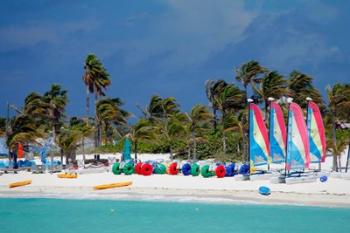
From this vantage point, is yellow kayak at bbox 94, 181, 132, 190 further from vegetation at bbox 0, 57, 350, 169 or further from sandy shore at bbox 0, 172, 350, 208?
vegetation at bbox 0, 57, 350, 169

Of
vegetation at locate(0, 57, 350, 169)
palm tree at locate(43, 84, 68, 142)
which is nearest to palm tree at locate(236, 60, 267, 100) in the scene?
vegetation at locate(0, 57, 350, 169)

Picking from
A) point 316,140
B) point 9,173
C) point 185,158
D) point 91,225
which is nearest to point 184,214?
point 91,225

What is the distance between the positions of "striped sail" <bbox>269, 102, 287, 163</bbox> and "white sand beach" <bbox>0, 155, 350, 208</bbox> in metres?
2.29

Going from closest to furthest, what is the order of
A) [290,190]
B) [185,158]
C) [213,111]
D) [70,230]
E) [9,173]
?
[70,230] < [290,190] < [9,173] < [185,158] < [213,111]

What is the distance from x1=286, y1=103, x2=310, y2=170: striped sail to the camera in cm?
3027

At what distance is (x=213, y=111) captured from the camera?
5822 centimetres

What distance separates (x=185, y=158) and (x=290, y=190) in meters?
25.1

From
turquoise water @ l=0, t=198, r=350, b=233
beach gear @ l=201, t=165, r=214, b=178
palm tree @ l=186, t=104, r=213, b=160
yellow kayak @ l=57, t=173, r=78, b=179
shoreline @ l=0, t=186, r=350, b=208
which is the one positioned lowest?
turquoise water @ l=0, t=198, r=350, b=233

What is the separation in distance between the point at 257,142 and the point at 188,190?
18.2 ft

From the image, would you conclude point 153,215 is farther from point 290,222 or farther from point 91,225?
point 290,222

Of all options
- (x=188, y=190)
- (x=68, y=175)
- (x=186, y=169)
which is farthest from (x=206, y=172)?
(x=68, y=175)

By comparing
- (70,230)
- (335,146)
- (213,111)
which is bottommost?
(70,230)

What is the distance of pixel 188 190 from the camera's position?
97.0ft

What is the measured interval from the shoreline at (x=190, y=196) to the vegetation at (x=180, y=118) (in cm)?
996
